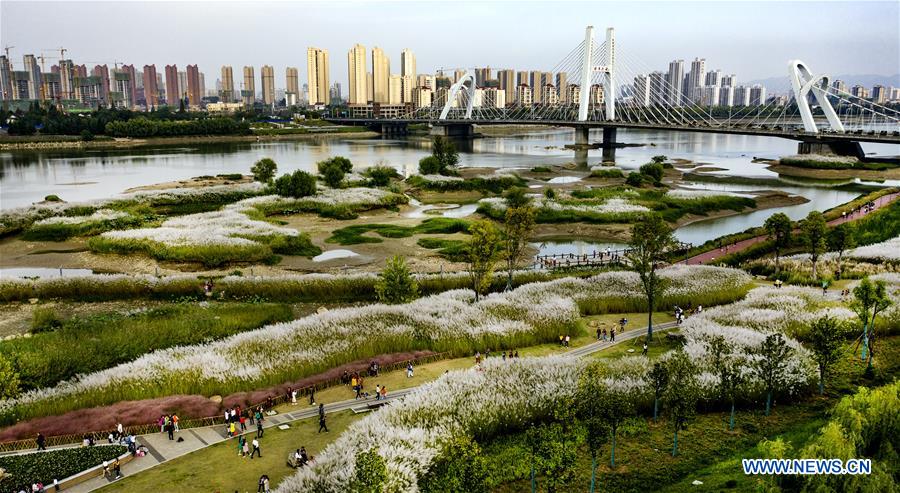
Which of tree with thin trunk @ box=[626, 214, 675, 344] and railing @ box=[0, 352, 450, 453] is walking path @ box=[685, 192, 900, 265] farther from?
railing @ box=[0, 352, 450, 453]

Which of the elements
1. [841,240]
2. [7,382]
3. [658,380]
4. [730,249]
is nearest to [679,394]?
[658,380]

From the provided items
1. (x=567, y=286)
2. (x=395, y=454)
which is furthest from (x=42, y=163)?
(x=395, y=454)

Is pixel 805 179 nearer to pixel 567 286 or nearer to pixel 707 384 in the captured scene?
pixel 567 286

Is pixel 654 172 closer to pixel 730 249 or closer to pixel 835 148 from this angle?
pixel 730 249

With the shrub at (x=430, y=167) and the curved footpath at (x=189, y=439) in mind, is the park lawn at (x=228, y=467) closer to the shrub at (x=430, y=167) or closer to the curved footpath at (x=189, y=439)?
the curved footpath at (x=189, y=439)

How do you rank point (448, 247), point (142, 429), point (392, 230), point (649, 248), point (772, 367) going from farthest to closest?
point (392, 230)
point (448, 247)
point (649, 248)
point (772, 367)
point (142, 429)

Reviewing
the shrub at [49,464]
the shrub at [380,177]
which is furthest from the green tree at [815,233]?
the shrub at [380,177]

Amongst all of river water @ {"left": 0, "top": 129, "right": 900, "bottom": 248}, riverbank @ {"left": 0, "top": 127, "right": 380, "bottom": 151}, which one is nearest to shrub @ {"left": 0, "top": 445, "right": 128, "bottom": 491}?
river water @ {"left": 0, "top": 129, "right": 900, "bottom": 248}
